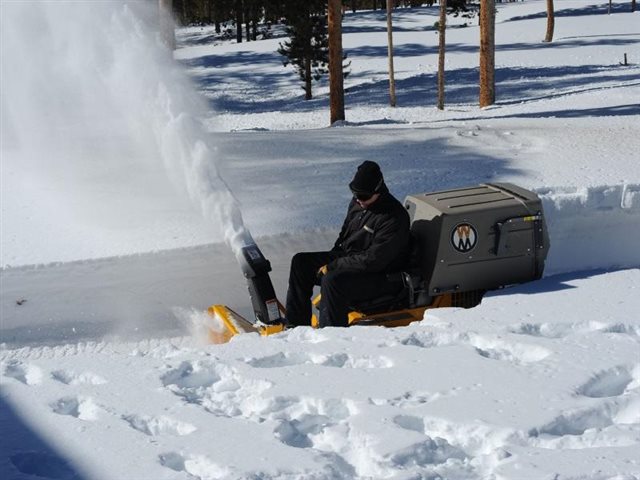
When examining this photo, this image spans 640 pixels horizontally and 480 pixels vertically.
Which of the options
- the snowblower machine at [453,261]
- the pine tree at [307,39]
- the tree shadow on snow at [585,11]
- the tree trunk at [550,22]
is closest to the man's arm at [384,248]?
the snowblower machine at [453,261]

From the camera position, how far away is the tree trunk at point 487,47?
19.6 m

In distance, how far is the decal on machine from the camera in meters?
6.05

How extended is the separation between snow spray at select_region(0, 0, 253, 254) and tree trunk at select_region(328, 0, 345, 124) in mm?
7479

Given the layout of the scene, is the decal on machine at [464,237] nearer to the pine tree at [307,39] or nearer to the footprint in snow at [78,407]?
the footprint in snow at [78,407]

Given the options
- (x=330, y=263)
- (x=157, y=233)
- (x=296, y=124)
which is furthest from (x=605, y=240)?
(x=296, y=124)

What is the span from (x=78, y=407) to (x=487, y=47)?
17.1 metres

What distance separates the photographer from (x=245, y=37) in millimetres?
51469

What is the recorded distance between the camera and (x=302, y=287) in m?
6.43

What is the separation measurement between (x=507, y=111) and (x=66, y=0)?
1099 cm

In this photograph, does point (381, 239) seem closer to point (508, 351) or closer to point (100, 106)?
point (508, 351)

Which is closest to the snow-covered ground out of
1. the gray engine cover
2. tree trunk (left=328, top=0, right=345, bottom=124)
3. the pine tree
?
the gray engine cover

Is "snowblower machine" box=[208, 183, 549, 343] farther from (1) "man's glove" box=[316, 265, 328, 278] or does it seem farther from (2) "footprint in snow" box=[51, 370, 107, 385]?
(2) "footprint in snow" box=[51, 370, 107, 385]

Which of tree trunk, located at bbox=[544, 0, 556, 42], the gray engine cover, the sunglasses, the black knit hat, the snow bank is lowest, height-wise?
the snow bank

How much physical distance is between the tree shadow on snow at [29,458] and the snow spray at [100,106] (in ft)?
9.00
